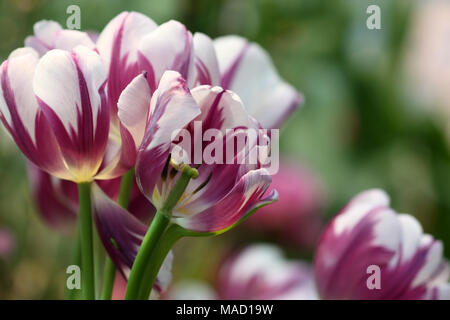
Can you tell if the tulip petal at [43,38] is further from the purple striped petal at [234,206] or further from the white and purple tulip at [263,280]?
the white and purple tulip at [263,280]

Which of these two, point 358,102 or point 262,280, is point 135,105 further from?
point 358,102

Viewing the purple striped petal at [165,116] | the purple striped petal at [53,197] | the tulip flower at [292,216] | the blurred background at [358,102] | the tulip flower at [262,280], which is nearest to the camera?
the purple striped petal at [165,116]

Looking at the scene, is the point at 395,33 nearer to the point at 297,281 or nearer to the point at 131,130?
the point at 297,281

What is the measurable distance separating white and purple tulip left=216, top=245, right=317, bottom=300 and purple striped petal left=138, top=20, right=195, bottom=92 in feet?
0.76

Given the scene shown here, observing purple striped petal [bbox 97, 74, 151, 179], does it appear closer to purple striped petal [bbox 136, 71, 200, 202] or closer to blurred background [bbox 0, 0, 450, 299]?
purple striped petal [bbox 136, 71, 200, 202]

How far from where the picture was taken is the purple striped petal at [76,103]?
27 centimetres

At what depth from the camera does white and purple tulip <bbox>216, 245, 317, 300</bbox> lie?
19.7 inches

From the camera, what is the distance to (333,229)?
342 millimetres

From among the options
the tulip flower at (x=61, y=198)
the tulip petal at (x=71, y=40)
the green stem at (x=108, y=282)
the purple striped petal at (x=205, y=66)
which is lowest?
the green stem at (x=108, y=282)

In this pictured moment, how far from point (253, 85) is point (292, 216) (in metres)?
0.58

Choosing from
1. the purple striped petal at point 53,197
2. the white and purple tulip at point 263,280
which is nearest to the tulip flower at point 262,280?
the white and purple tulip at point 263,280

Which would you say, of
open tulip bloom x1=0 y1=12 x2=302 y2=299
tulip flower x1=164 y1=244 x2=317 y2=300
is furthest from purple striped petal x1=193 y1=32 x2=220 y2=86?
tulip flower x1=164 y1=244 x2=317 y2=300

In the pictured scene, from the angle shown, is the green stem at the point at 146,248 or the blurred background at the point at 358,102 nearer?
the green stem at the point at 146,248

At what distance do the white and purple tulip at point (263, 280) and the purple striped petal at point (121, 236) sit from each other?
210 mm
